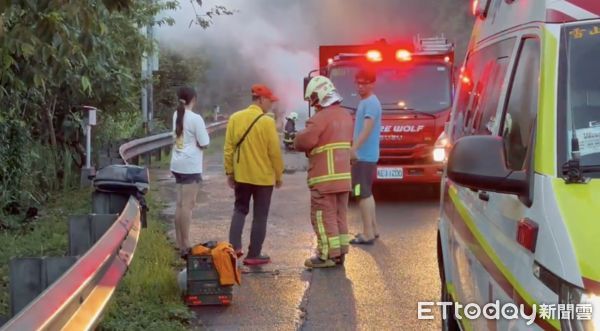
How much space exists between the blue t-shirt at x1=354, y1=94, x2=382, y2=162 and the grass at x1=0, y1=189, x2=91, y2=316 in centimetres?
319

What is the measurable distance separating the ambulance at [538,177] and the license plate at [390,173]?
7.31 m

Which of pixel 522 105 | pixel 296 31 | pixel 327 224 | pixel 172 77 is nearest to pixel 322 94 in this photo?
pixel 327 224

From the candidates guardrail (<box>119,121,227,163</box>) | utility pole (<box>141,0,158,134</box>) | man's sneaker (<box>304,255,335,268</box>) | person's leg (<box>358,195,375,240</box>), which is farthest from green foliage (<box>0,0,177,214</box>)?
person's leg (<box>358,195,375,240</box>)

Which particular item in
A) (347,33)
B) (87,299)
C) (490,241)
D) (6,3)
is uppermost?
(347,33)

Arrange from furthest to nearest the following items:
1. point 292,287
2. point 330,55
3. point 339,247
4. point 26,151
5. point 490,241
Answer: point 330,55, point 26,151, point 339,247, point 292,287, point 490,241

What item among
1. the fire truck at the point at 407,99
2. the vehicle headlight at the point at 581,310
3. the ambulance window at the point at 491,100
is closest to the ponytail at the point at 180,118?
the ambulance window at the point at 491,100

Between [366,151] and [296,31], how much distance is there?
15577 mm

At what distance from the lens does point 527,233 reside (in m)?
2.40

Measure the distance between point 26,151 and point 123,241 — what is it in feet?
18.4

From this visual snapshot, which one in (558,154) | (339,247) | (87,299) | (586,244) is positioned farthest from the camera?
(339,247)

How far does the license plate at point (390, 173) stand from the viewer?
35.8 feet

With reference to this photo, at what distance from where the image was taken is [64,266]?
11.9 ft

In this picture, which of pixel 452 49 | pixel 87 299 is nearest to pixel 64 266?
pixel 87 299

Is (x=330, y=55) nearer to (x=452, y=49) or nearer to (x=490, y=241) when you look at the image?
(x=452, y=49)
